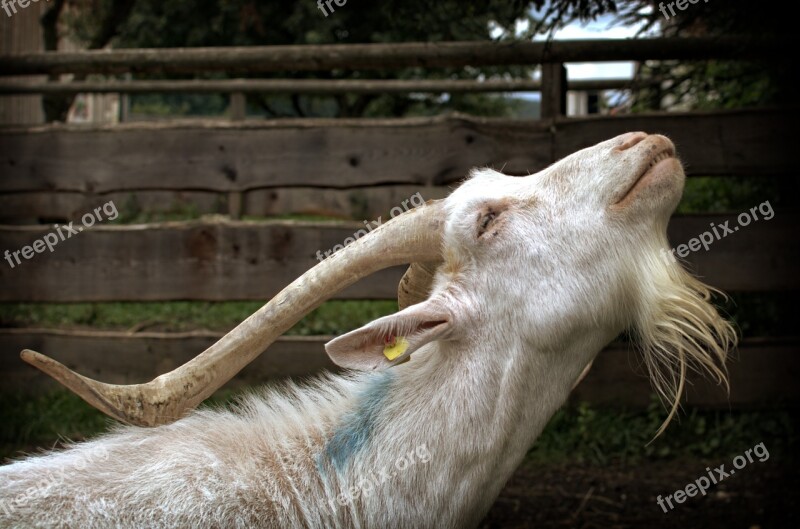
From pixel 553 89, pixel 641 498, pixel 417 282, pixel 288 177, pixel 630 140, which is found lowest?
pixel 641 498

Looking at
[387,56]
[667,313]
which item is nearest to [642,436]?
[667,313]

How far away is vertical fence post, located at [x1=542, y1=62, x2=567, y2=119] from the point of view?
5039mm

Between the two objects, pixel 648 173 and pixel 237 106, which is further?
pixel 237 106

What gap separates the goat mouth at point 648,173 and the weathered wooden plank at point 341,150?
2.25m

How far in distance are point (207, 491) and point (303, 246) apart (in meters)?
3.00

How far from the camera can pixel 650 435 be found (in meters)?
4.95

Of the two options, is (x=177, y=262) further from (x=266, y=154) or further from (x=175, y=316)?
(x=175, y=316)

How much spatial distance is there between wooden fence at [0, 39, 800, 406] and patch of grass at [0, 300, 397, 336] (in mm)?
1147

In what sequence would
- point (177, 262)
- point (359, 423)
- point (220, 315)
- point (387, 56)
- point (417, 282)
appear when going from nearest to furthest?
1. point (359, 423)
2. point (417, 282)
3. point (387, 56)
4. point (177, 262)
5. point (220, 315)

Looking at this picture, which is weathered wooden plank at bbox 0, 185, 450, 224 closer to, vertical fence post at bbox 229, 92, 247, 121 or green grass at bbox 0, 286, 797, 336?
green grass at bbox 0, 286, 797, 336

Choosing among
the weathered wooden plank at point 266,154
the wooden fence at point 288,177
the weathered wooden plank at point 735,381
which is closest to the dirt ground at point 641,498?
the weathered wooden plank at point 735,381

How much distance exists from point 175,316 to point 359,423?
550cm

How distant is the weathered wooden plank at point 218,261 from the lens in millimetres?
4902

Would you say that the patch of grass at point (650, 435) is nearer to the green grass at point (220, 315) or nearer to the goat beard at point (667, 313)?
the green grass at point (220, 315)
